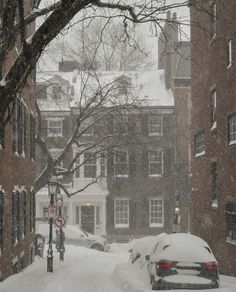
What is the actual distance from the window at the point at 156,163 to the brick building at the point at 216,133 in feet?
55.0

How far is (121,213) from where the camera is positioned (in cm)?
4438

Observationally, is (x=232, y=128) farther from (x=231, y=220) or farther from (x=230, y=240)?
(x=230, y=240)

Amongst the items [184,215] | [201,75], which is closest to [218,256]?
[201,75]

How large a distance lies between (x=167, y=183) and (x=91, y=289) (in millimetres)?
29080

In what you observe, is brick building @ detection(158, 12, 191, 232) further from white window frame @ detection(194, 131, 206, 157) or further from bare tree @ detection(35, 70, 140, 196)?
white window frame @ detection(194, 131, 206, 157)

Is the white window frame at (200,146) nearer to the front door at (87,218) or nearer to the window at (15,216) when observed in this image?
the window at (15,216)

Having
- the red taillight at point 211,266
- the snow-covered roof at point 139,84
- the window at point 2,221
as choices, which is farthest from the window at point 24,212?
the snow-covered roof at point 139,84

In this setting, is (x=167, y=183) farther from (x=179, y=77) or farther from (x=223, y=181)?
(x=223, y=181)

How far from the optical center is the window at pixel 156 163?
45188 mm

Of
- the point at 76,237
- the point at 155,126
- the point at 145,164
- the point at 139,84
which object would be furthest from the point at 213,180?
the point at 139,84

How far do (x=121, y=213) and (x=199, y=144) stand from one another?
18074 millimetres

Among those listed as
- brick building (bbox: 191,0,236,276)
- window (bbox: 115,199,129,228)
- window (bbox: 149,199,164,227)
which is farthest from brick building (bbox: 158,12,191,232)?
brick building (bbox: 191,0,236,276)

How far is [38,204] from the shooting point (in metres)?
44.0

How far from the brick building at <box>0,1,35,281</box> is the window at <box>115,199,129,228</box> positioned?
59.3 feet
